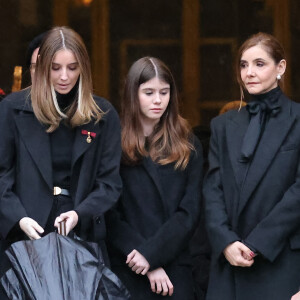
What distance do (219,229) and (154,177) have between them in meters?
0.55

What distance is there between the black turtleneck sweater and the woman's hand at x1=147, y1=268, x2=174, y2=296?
2.57 ft

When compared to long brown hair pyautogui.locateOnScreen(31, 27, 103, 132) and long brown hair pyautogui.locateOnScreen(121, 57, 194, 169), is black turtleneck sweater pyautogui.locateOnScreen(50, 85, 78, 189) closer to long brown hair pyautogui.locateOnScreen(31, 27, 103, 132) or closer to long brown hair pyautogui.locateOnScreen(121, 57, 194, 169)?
long brown hair pyautogui.locateOnScreen(31, 27, 103, 132)

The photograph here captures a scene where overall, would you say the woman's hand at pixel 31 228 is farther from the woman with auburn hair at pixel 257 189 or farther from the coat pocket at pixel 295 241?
the coat pocket at pixel 295 241

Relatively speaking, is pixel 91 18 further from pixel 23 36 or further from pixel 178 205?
pixel 178 205

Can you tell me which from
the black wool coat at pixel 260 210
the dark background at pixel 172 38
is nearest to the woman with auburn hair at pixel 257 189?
the black wool coat at pixel 260 210

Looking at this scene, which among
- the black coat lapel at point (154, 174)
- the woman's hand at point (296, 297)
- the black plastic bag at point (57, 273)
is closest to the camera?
the black plastic bag at point (57, 273)

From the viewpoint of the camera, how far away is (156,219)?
19.5ft

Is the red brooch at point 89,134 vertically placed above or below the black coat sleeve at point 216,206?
above

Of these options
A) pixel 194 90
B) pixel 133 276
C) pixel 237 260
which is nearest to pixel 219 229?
pixel 237 260

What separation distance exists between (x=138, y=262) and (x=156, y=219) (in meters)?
0.28

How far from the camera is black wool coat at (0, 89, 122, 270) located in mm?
5328

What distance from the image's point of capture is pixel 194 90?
29.5 feet

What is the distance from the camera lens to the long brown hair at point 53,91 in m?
5.46

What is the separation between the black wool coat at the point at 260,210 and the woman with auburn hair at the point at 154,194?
235 millimetres
